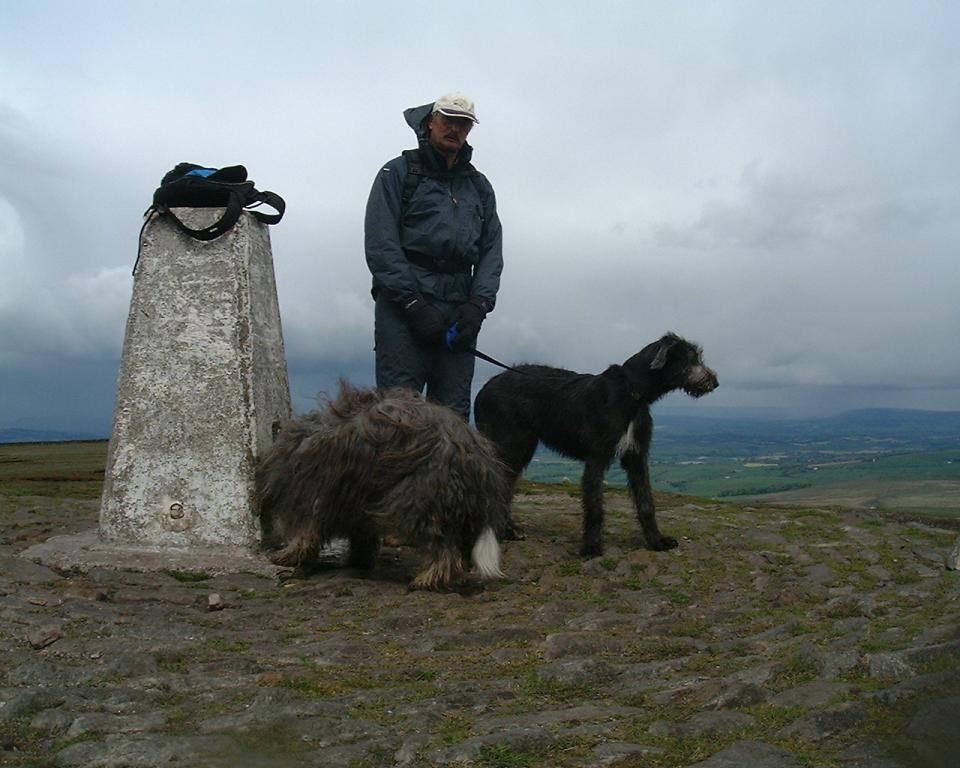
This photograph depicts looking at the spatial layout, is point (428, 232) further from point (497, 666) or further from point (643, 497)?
point (497, 666)

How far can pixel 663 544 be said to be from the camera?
7.37m

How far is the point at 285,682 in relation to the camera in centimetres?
361

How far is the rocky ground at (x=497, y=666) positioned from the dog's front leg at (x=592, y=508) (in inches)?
14.5

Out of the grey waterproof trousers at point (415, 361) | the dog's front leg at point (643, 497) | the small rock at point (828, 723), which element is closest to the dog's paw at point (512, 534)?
the dog's front leg at point (643, 497)

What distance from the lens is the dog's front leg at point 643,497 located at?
24.3ft

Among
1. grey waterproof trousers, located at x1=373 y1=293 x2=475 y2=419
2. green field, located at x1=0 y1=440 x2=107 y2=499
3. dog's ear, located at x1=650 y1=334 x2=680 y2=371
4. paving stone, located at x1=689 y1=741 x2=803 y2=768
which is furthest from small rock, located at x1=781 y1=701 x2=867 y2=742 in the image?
green field, located at x1=0 y1=440 x2=107 y2=499

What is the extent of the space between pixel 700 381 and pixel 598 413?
36.0 inches

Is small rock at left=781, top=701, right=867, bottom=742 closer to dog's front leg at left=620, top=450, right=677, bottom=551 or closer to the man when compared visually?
dog's front leg at left=620, top=450, right=677, bottom=551

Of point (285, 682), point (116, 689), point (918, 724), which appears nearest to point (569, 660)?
point (285, 682)

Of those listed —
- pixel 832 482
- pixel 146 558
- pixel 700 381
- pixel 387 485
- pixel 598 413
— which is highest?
pixel 700 381

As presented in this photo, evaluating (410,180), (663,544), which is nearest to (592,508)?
(663,544)

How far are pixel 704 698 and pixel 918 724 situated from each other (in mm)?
731

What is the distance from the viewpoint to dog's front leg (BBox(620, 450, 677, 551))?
24.3 ft

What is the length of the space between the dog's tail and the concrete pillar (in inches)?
69.1
